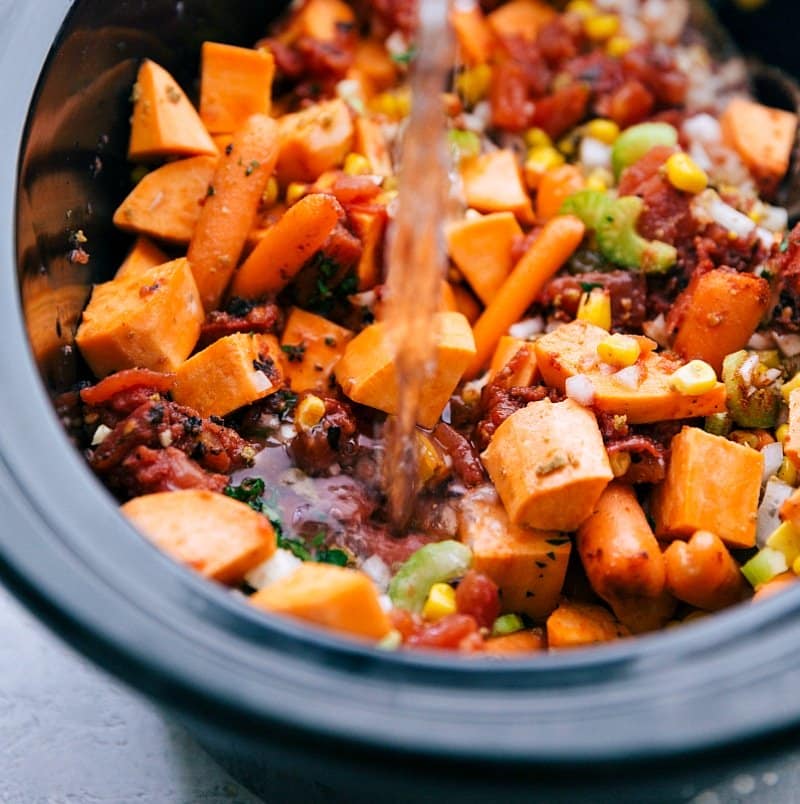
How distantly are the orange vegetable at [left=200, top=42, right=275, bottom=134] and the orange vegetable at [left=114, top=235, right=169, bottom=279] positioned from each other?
0.38m

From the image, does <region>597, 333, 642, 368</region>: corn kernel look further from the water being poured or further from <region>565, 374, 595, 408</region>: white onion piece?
the water being poured

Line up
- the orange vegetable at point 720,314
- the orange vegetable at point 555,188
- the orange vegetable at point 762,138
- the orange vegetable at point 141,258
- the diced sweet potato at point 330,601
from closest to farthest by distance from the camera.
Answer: the diced sweet potato at point 330,601, the orange vegetable at point 720,314, the orange vegetable at point 141,258, the orange vegetable at point 555,188, the orange vegetable at point 762,138

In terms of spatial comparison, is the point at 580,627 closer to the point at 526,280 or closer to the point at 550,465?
the point at 550,465

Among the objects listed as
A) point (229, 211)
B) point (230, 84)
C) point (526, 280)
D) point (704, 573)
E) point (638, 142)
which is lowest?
point (704, 573)

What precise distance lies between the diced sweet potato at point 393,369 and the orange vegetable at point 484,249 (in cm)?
32

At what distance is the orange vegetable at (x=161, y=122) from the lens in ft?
8.08

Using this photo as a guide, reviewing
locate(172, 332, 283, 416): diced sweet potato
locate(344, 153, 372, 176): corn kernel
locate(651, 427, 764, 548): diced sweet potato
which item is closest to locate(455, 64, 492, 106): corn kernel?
locate(344, 153, 372, 176): corn kernel

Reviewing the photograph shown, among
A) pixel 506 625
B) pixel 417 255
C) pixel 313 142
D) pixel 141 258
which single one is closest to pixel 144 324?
pixel 141 258

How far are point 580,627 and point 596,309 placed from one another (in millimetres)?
769

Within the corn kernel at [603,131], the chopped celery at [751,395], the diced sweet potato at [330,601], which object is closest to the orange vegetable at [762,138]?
the corn kernel at [603,131]

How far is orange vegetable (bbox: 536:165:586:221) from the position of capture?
273 centimetres

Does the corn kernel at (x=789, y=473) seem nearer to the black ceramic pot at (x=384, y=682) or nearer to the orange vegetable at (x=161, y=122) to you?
the black ceramic pot at (x=384, y=682)

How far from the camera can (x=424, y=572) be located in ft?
6.49

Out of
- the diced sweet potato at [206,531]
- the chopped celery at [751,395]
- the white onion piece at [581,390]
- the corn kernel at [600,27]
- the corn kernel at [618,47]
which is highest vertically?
the corn kernel at [600,27]
